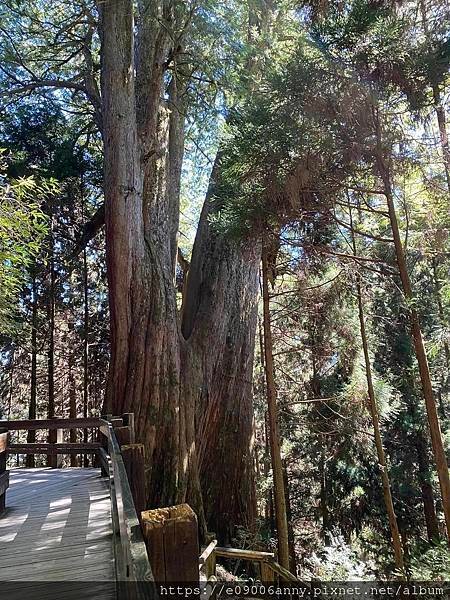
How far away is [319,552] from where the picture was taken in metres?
10.3

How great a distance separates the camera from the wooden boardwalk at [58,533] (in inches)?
105

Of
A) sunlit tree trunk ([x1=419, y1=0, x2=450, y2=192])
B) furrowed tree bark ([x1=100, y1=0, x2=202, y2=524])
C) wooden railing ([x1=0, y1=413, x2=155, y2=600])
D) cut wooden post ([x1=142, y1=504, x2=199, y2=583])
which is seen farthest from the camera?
furrowed tree bark ([x1=100, y1=0, x2=202, y2=524])

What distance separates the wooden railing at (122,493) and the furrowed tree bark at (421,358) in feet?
8.66

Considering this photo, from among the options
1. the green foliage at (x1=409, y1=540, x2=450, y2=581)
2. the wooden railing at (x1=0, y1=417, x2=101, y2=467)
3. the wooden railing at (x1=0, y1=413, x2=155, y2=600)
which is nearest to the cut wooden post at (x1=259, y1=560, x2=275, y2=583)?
the green foliage at (x1=409, y1=540, x2=450, y2=581)

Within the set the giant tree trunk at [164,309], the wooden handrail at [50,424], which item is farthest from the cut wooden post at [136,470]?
the wooden handrail at [50,424]

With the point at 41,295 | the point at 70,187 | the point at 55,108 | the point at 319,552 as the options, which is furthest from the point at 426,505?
the point at 55,108

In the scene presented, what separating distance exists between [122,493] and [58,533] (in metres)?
2.11

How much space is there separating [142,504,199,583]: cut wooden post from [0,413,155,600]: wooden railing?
47 mm

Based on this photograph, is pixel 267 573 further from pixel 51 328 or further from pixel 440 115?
pixel 51 328

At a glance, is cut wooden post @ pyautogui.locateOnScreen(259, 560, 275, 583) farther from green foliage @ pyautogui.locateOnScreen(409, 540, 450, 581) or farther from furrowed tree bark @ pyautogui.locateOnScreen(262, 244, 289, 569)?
green foliage @ pyautogui.locateOnScreen(409, 540, 450, 581)

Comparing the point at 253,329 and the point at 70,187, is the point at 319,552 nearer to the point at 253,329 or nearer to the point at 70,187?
the point at 253,329

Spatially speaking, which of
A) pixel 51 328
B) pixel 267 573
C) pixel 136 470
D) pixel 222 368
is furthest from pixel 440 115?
pixel 51 328

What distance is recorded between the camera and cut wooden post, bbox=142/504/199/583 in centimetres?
126

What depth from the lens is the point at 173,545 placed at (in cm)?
128
